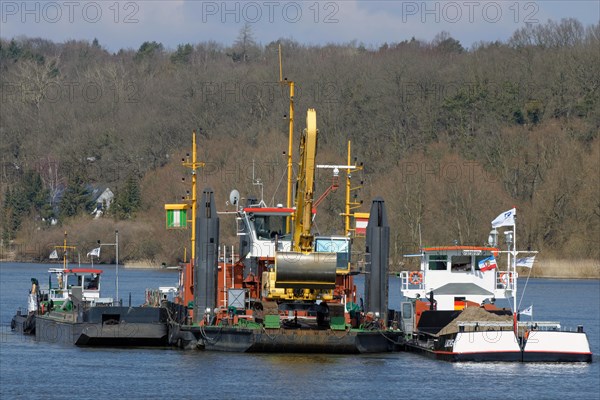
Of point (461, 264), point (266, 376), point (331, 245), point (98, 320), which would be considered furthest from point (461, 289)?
point (98, 320)

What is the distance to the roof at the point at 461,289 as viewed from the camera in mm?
50344

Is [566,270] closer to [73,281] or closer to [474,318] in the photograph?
[73,281]

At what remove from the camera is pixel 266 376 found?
131ft

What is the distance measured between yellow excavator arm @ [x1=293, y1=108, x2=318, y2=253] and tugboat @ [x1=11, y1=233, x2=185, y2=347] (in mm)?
5505

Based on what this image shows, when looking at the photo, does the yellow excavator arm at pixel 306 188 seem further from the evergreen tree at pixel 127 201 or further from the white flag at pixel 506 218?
the evergreen tree at pixel 127 201

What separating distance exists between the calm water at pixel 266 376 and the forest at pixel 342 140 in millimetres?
44814

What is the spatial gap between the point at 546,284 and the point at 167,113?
58.9 metres

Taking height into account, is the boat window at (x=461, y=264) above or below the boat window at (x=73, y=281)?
above

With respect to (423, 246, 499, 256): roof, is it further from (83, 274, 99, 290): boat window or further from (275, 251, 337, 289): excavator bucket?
(83, 274, 99, 290): boat window

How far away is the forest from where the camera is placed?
103 metres

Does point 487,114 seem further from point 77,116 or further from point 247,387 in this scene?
point 247,387

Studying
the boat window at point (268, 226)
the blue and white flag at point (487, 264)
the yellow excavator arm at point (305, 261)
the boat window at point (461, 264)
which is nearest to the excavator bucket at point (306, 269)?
the yellow excavator arm at point (305, 261)

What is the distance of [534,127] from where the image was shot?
11750cm

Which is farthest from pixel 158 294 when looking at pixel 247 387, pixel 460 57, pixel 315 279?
pixel 460 57
